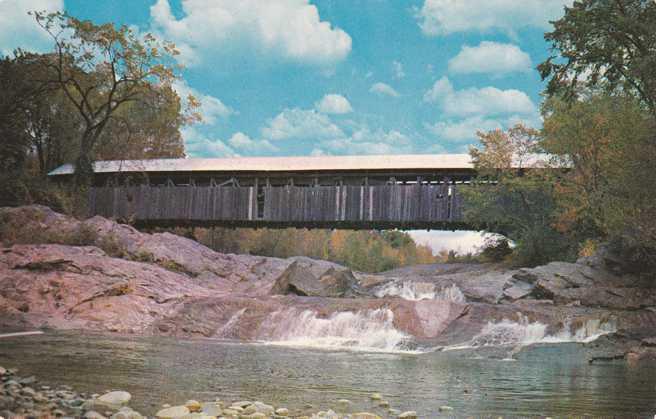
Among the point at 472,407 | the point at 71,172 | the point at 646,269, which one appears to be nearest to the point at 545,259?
the point at 646,269

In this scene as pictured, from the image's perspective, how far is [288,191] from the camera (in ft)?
96.4

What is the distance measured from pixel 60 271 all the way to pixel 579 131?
17.2 metres

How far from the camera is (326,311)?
1527 cm

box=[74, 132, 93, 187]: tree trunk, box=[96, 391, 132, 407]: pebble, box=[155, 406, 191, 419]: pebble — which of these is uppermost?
box=[74, 132, 93, 187]: tree trunk

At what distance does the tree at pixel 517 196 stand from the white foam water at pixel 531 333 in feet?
33.3

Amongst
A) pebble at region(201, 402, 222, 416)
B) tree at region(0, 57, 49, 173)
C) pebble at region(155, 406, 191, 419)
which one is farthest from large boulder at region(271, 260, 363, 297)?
tree at region(0, 57, 49, 173)

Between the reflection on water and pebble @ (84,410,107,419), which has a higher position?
pebble @ (84,410,107,419)

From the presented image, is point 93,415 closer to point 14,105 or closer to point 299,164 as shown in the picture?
point 299,164

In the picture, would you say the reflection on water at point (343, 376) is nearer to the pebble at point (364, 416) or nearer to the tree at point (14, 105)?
the pebble at point (364, 416)

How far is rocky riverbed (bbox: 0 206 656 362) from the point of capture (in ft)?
46.5

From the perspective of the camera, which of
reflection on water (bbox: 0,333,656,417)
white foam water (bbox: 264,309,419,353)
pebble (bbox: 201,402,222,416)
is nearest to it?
pebble (bbox: 201,402,222,416)

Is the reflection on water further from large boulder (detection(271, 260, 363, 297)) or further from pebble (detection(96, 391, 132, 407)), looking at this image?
large boulder (detection(271, 260, 363, 297))

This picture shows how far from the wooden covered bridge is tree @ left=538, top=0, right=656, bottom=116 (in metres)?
8.87

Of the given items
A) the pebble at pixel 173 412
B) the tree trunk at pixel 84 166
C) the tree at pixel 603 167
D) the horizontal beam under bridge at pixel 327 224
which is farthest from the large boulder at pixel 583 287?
the tree trunk at pixel 84 166
